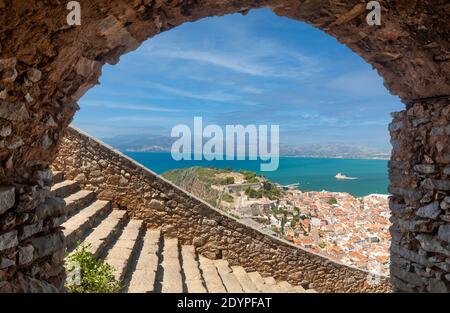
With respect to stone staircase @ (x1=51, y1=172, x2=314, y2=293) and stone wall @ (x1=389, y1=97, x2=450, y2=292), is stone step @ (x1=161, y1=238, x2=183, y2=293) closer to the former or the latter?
stone staircase @ (x1=51, y1=172, x2=314, y2=293)

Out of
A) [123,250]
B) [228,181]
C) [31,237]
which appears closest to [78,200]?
[123,250]

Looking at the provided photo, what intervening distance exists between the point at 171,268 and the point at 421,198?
12.7 ft

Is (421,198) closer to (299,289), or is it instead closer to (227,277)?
(227,277)

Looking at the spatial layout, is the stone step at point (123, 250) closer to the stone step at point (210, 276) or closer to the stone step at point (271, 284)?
the stone step at point (210, 276)

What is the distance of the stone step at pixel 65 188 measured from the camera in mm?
5799

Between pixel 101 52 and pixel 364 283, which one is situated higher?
pixel 101 52

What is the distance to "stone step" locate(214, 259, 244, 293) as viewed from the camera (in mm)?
5594

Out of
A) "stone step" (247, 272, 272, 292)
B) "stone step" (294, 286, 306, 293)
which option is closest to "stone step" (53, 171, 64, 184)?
"stone step" (247, 272, 272, 292)

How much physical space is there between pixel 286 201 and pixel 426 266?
1352cm

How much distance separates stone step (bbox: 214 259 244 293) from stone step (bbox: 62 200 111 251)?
2495mm
